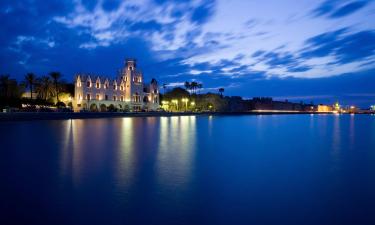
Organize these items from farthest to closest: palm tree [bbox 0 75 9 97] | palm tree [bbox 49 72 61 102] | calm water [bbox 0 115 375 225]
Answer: palm tree [bbox 49 72 61 102], palm tree [bbox 0 75 9 97], calm water [bbox 0 115 375 225]

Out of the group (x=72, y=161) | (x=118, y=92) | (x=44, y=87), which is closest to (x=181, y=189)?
(x=72, y=161)

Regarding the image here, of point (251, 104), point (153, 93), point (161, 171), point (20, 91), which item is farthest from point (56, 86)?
point (251, 104)

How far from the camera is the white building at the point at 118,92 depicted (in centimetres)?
7300

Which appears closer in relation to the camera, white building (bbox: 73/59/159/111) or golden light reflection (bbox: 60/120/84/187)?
golden light reflection (bbox: 60/120/84/187)

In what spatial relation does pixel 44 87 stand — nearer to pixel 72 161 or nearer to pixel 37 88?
pixel 37 88

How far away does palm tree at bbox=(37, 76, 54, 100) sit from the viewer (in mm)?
74938

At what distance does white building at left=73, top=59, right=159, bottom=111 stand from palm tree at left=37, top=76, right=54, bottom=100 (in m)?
6.91

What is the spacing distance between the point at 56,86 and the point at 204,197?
73.4m

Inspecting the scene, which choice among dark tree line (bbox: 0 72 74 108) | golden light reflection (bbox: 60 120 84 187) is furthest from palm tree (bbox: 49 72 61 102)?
golden light reflection (bbox: 60 120 84 187)

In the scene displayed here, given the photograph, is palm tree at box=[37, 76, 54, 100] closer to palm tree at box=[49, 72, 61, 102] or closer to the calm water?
palm tree at box=[49, 72, 61, 102]

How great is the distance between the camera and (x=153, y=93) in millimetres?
93312

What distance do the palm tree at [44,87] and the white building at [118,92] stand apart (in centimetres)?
691

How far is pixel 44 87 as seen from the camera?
75.1m

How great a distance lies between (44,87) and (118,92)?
17854mm
